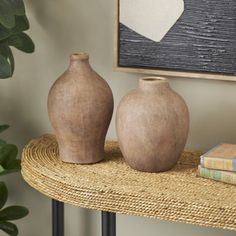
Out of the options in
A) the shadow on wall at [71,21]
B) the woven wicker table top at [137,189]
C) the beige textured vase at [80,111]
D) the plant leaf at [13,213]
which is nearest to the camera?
the woven wicker table top at [137,189]

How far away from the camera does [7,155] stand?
2133 mm

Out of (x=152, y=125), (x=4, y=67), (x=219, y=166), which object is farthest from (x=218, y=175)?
(x=4, y=67)

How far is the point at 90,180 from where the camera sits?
5.55 feet

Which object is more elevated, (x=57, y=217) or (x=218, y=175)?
(x=218, y=175)

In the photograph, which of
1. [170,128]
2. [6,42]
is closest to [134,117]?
[170,128]

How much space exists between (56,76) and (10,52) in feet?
0.68

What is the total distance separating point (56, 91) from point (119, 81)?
0.36 metres

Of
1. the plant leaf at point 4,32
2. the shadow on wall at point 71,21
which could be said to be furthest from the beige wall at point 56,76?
the plant leaf at point 4,32

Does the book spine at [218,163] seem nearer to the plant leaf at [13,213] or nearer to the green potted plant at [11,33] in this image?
the green potted plant at [11,33]

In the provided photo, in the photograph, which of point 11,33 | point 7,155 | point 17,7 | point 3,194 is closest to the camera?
point 17,7

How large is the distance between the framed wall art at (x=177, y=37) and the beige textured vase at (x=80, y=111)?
0.75 feet

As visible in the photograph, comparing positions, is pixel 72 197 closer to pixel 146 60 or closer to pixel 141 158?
pixel 141 158

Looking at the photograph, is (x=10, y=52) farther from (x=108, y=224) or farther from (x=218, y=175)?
(x=218, y=175)

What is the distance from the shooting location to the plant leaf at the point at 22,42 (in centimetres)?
205
